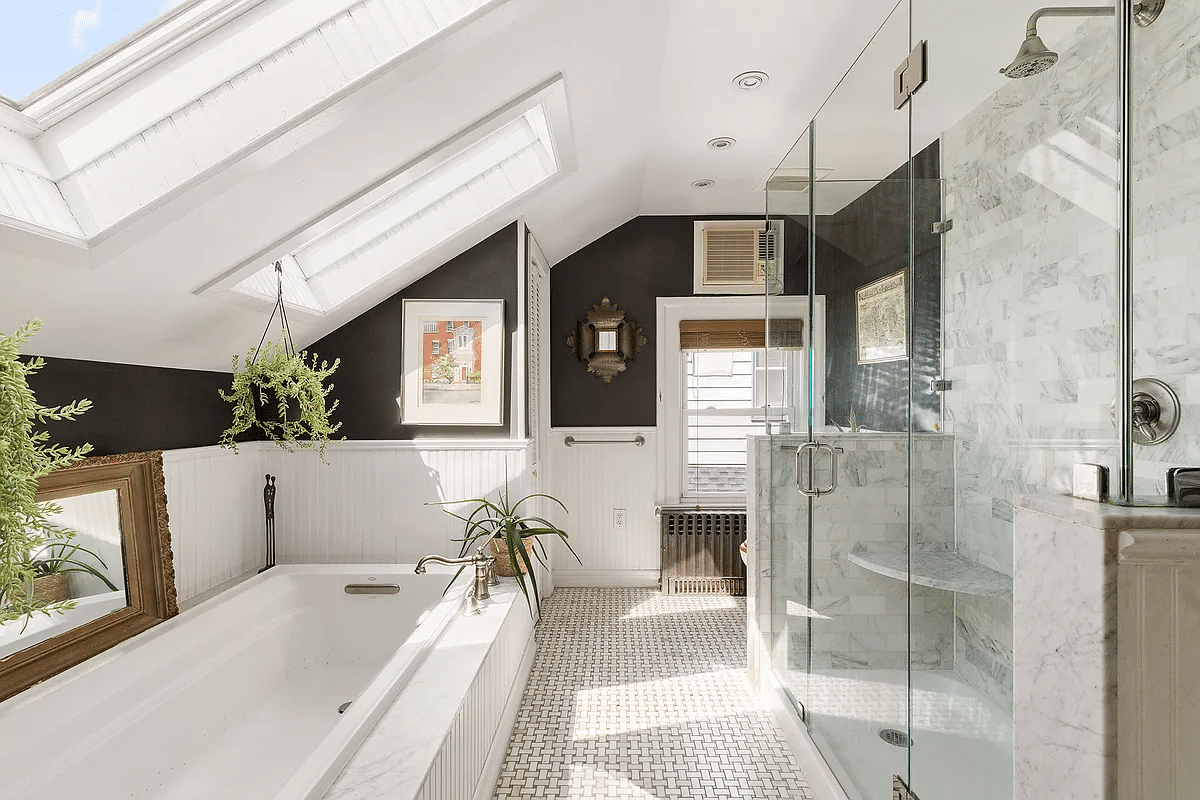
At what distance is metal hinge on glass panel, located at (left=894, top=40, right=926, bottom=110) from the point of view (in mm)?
1527

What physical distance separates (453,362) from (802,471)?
1747mm

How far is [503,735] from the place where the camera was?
88.9 inches

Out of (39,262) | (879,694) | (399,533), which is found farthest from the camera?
(399,533)

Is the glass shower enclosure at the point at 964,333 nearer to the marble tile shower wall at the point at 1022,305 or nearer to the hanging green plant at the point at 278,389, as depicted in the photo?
the marble tile shower wall at the point at 1022,305

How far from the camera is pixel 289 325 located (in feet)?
9.02

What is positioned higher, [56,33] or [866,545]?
[56,33]

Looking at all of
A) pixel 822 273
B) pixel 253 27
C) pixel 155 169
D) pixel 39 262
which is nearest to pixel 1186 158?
pixel 822 273

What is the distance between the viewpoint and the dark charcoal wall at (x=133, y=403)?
1.94 meters

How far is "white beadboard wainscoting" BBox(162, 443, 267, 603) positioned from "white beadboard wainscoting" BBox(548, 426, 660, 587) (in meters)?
1.85

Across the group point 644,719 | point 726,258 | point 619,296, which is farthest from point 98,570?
point 726,258

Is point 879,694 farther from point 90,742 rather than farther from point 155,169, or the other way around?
point 155,169

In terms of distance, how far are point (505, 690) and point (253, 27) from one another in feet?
7.18

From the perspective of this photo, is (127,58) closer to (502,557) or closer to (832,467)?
(502,557)

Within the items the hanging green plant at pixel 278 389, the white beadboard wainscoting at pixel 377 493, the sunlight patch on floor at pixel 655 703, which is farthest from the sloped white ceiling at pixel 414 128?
the sunlight patch on floor at pixel 655 703
